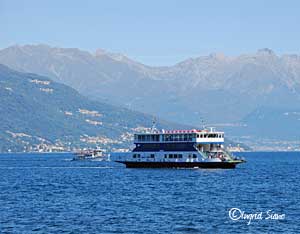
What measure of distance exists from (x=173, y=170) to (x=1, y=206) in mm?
90309

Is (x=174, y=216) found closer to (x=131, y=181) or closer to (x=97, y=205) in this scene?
(x=97, y=205)

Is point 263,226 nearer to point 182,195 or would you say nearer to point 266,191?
point 182,195

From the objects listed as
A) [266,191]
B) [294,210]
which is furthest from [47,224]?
[266,191]

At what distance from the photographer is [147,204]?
375ft

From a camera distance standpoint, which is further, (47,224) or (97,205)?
(97,205)

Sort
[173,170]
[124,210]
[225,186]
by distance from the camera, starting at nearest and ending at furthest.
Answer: [124,210], [225,186], [173,170]

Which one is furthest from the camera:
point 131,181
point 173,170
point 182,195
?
point 173,170

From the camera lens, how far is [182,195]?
128250 millimetres

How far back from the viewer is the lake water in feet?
300

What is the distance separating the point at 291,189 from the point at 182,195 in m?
23.7

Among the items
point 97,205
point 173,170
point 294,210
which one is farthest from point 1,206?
point 173,170

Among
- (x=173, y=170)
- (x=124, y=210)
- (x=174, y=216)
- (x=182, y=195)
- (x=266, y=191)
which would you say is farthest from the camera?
(x=173, y=170)

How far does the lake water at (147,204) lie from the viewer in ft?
300

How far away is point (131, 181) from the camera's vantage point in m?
163
